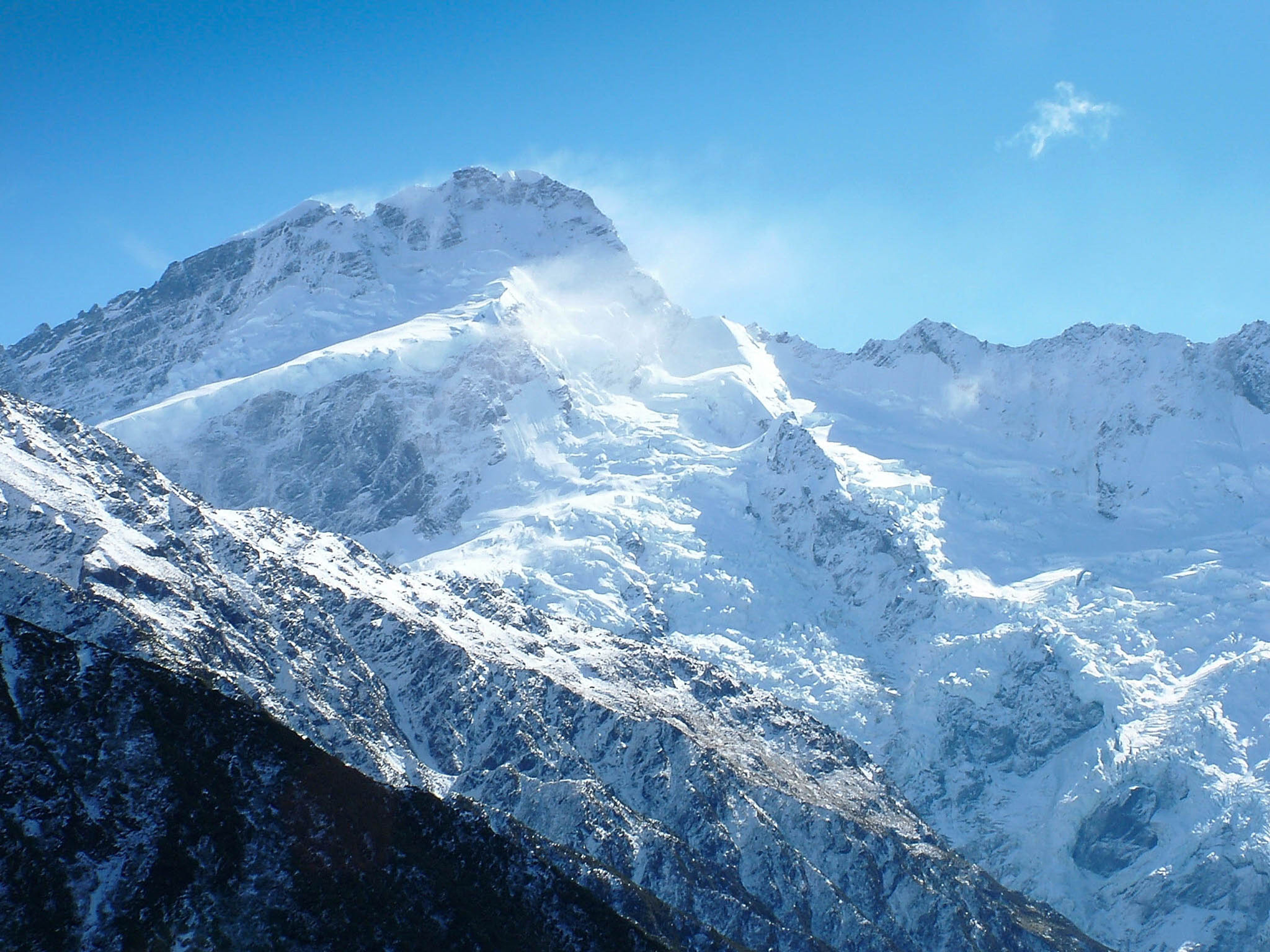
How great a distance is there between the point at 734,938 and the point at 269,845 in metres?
106

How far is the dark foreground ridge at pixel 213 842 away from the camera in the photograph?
94.9m

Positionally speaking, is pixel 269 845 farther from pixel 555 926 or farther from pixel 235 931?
pixel 555 926

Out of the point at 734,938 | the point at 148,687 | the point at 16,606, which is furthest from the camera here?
the point at 734,938

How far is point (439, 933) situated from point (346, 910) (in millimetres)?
7038

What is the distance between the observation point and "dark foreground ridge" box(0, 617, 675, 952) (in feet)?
311

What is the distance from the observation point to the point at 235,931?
96625 millimetres

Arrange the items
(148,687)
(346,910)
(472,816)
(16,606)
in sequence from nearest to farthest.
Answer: (346,910) → (148,687) → (472,816) → (16,606)

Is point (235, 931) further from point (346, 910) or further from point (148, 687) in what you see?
point (148, 687)

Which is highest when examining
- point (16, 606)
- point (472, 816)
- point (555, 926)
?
point (16, 606)

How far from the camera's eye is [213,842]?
10088 centimetres

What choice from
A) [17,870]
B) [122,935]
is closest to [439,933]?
[122,935]

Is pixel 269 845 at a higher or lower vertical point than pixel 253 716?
lower

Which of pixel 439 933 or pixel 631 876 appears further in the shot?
pixel 631 876

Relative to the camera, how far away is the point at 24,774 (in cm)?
9819
